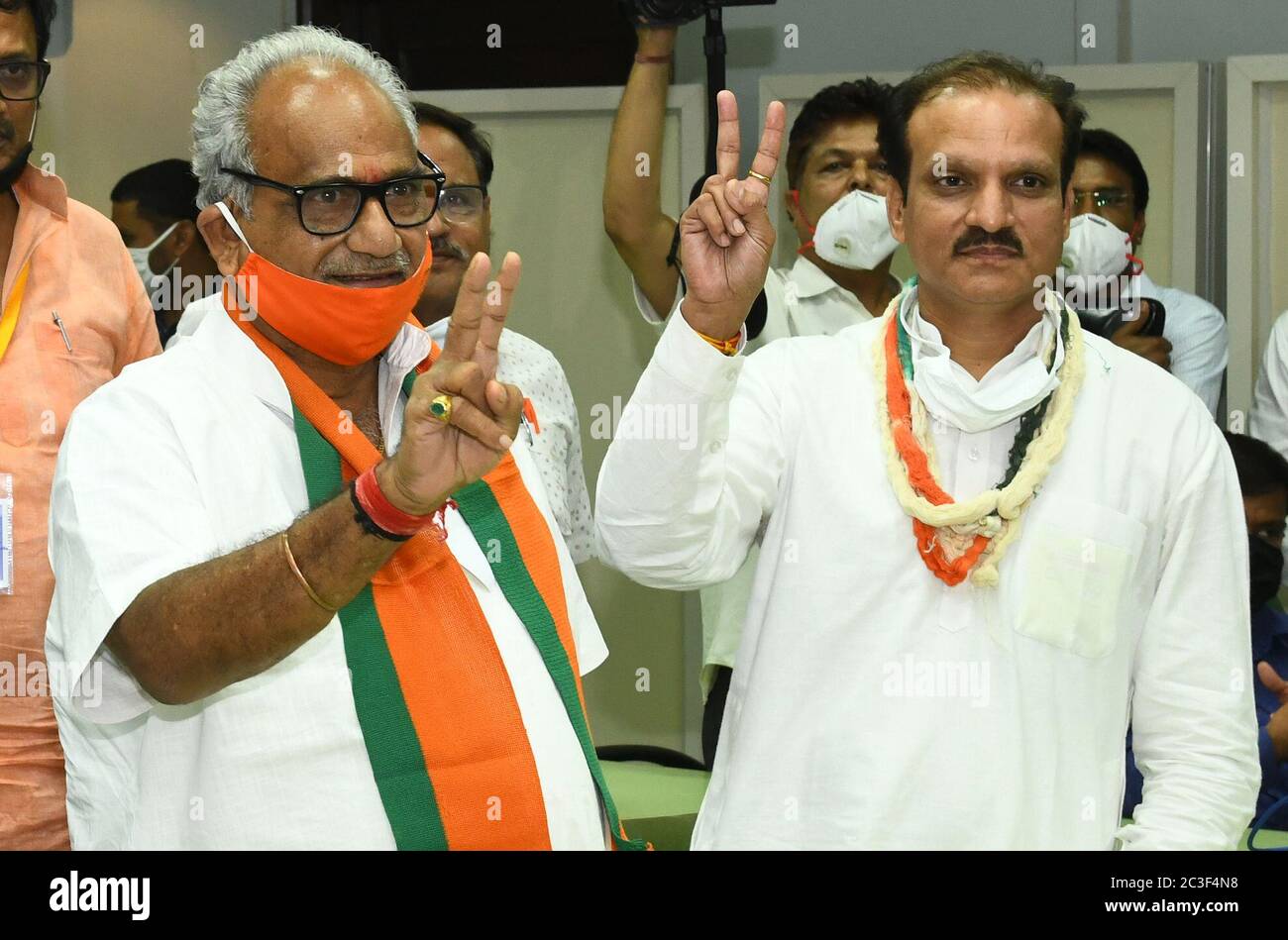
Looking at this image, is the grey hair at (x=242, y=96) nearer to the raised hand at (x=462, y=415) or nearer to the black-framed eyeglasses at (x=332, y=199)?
the black-framed eyeglasses at (x=332, y=199)

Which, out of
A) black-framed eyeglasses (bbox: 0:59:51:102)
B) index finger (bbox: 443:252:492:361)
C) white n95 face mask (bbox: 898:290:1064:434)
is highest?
black-framed eyeglasses (bbox: 0:59:51:102)

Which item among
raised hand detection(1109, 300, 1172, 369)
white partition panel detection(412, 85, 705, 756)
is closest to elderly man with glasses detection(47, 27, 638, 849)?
raised hand detection(1109, 300, 1172, 369)

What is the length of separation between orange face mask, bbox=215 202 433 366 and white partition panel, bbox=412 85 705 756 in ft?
8.36

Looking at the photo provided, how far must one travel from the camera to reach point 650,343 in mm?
4168

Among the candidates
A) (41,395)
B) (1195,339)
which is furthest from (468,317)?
(1195,339)

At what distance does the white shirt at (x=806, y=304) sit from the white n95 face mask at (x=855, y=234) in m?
0.06

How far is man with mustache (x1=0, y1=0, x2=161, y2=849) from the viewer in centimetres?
191

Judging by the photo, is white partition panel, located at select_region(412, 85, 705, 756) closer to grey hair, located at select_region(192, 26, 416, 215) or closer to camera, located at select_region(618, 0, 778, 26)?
camera, located at select_region(618, 0, 778, 26)

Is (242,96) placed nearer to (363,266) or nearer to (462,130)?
(363,266)

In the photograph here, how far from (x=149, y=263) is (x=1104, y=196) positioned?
7.88 ft

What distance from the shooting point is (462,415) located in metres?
1.33

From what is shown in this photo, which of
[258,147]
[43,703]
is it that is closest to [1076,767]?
[258,147]

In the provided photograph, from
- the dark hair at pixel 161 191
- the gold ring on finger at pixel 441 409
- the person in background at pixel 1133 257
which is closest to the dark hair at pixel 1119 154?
the person in background at pixel 1133 257

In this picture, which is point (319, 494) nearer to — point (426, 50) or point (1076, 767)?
point (1076, 767)
